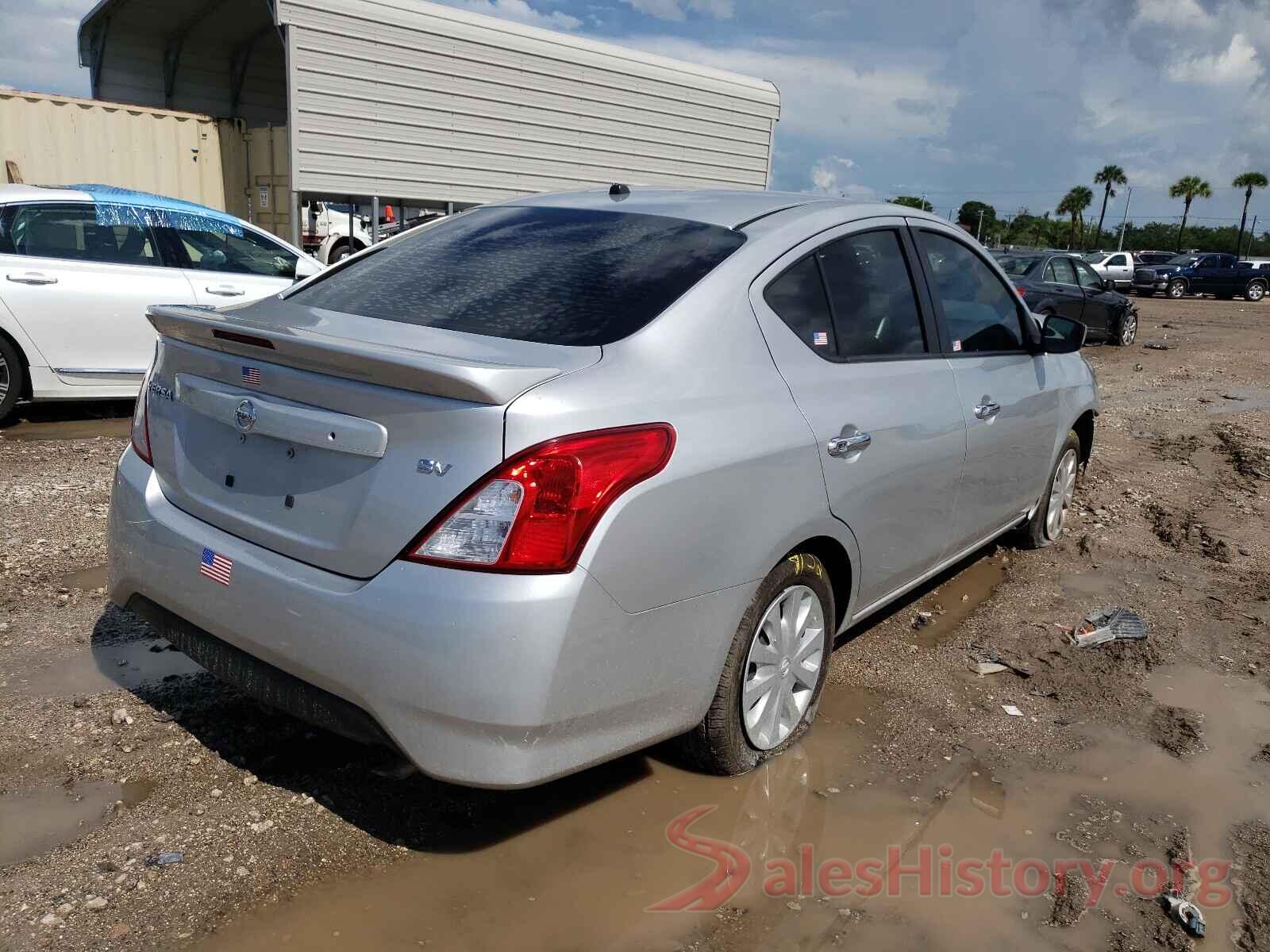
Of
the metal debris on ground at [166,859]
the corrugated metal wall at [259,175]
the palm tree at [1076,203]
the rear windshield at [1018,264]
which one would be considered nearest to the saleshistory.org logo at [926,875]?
the metal debris on ground at [166,859]

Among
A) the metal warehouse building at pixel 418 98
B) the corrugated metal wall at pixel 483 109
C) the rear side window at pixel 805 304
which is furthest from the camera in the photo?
→ the metal warehouse building at pixel 418 98

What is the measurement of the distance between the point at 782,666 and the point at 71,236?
6.23 metres

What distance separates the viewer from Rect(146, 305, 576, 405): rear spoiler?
2.21m

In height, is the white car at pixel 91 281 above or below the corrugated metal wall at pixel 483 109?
below

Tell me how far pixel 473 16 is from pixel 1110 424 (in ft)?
28.6

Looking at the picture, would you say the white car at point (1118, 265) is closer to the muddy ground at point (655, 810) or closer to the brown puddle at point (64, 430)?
the muddy ground at point (655, 810)

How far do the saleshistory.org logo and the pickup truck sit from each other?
35.4 m

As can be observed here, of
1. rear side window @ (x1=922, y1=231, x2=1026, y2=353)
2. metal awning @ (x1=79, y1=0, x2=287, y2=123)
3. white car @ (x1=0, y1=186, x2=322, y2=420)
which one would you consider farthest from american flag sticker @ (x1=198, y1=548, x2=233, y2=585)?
metal awning @ (x1=79, y1=0, x2=287, y2=123)

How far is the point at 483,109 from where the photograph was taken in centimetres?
1288

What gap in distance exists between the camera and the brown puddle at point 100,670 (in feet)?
11.0

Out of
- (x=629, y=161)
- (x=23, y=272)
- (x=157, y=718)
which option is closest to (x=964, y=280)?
(x=157, y=718)

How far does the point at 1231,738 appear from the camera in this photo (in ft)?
11.7

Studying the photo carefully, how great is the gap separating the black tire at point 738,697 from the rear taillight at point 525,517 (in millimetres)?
698

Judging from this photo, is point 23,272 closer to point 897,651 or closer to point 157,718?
point 157,718
